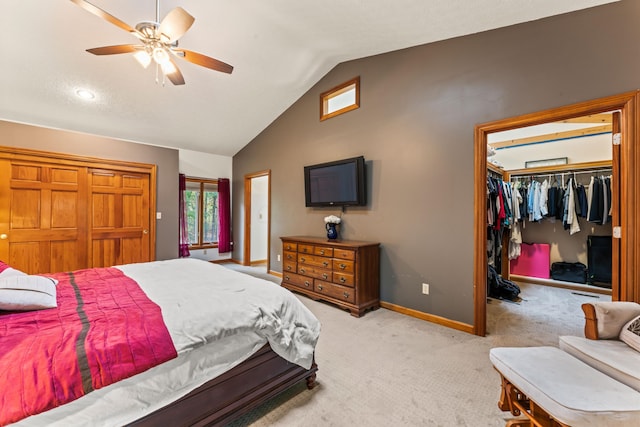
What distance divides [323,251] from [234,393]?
6.81 ft

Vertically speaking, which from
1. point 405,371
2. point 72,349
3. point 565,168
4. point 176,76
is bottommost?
point 405,371

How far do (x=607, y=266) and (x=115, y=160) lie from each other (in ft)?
25.3

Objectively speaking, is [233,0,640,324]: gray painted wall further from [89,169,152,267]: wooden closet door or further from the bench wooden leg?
[89,169,152,267]: wooden closet door

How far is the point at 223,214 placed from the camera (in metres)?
5.98

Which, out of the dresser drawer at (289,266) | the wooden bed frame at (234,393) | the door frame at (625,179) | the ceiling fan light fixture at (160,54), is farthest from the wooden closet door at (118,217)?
the door frame at (625,179)

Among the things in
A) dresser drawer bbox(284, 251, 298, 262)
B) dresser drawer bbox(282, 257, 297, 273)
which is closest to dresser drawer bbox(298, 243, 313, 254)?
dresser drawer bbox(284, 251, 298, 262)

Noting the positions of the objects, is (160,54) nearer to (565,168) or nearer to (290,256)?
(290,256)

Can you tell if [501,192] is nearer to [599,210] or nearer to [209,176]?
[599,210]

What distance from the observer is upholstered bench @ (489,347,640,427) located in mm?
1003

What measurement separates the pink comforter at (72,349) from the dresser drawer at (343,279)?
2076mm

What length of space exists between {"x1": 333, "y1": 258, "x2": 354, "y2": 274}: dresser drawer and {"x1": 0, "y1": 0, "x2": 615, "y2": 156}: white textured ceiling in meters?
2.51

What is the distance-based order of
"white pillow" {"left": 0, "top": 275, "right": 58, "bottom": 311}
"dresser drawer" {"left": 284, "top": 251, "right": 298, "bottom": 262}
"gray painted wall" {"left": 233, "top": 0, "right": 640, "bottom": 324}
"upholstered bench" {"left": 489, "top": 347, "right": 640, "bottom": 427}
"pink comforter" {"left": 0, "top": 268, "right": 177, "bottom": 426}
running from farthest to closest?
"dresser drawer" {"left": 284, "top": 251, "right": 298, "bottom": 262} → "gray painted wall" {"left": 233, "top": 0, "right": 640, "bottom": 324} → "white pillow" {"left": 0, "top": 275, "right": 58, "bottom": 311} → "upholstered bench" {"left": 489, "top": 347, "right": 640, "bottom": 427} → "pink comforter" {"left": 0, "top": 268, "right": 177, "bottom": 426}

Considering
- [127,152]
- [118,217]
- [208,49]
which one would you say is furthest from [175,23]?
[118,217]

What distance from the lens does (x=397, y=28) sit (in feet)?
8.66
